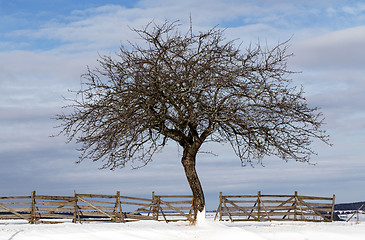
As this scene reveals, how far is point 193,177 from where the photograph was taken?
19875 mm

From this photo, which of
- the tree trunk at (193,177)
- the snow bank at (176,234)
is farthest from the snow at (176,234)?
the tree trunk at (193,177)

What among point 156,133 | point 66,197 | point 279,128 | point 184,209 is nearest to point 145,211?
point 184,209

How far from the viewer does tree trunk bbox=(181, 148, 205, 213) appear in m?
19.8

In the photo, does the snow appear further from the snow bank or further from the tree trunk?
the tree trunk

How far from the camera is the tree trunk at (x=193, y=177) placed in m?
19.8

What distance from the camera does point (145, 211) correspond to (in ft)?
86.1

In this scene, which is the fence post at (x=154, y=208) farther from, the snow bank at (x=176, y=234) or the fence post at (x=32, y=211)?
the snow bank at (x=176, y=234)

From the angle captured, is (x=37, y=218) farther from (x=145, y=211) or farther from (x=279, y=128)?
(x=279, y=128)

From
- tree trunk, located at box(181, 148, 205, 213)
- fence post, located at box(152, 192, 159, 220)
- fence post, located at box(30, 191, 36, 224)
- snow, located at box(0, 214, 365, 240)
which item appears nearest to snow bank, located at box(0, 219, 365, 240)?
snow, located at box(0, 214, 365, 240)

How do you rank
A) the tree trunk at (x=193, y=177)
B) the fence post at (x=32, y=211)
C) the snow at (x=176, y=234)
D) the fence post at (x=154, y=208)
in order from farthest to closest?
the fence post at (x=154, y=208), the fence post at (x=32, y=211), the tree trunk at (x=193, y=177), the snow at (x=176, y=234)

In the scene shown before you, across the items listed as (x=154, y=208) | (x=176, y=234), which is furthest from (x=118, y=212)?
(x=176, y=234)

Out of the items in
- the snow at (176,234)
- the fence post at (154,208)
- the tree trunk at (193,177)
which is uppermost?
the tree trunk at (193,177)

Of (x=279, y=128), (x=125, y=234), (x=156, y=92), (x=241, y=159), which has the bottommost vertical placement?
(x=125, y=234)

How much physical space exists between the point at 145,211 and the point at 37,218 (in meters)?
5.87
